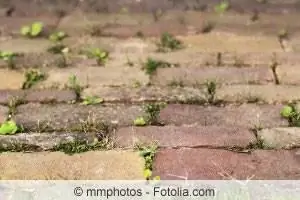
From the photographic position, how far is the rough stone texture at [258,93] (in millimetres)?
2843

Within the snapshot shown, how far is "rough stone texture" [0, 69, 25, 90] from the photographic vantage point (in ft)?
10.1

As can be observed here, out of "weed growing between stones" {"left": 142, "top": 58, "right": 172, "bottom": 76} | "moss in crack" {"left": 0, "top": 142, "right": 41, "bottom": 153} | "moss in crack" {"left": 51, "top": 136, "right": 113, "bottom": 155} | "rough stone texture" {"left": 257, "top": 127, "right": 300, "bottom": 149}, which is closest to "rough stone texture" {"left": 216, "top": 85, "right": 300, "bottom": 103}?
"rough stone texture" {"left": 257, "top": 127, "right": 300, "bottom": 149}

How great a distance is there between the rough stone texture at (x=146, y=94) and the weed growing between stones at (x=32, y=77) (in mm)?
360

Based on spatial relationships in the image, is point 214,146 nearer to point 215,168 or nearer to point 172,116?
point 215,168

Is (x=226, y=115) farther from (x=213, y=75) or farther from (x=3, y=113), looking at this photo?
(x=3, y=113)

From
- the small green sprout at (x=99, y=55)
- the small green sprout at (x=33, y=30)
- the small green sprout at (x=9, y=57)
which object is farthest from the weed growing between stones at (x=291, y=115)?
the small green sprout at (x=33, y=30)

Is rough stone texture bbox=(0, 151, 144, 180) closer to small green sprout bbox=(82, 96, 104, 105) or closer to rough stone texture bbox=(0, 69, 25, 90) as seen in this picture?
small green sprout bbox=(82, 96, 104, 105)

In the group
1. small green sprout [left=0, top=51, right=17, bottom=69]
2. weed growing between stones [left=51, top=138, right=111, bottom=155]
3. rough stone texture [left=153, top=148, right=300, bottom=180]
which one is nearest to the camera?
rough stone texture [left=153, top=148, right=300, bottom=180]

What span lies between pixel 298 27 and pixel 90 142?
2.10m

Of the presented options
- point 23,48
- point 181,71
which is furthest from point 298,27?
point 23,48

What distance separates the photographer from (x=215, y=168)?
2.26 metres

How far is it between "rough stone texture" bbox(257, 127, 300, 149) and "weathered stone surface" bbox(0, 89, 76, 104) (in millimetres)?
1138

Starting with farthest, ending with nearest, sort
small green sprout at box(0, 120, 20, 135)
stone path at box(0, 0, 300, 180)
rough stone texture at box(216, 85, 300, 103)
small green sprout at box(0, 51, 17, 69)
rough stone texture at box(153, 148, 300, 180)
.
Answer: small green sprout at box(0, 51, 17, 69) → rough stone texture at box(216, 85, 300, 103) → small green sprout at box(0, 120, 20, 135) → stone path at box(0, 0, 300, 180) → rough stone texture at box(153, 148, 300, 180)

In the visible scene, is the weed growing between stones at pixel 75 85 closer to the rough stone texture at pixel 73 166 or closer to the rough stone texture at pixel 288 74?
the rough stone texture at pixel 73 166
